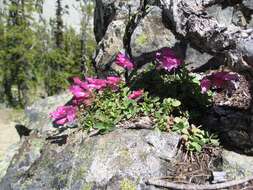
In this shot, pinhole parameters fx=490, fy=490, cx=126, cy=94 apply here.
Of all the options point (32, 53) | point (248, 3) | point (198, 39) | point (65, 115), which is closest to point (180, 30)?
point (198, 39)

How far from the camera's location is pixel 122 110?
19.7 ft

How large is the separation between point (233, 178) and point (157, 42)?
289 centimetres

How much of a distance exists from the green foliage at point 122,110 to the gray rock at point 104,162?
162 millimetres

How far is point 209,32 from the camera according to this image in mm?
5113

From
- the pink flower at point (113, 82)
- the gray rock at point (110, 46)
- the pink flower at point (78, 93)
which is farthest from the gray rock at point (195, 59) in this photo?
the pink flower at point (78, 93)

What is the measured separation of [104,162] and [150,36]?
264 centimetres

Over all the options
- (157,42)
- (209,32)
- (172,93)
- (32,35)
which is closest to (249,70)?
(209,32)

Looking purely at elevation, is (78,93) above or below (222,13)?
below

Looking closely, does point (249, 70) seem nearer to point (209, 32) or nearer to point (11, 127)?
point (209, 32)

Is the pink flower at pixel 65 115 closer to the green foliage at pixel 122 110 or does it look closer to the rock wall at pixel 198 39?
the green foliage at pixel 122 110

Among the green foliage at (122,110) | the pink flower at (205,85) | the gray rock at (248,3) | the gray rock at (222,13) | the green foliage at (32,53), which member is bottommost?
the green foliage at (32,53)

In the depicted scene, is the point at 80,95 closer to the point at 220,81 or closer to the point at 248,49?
the point at 220,81

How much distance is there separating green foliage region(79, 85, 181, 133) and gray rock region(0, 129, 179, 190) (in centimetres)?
16

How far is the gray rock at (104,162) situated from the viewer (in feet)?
17.0
